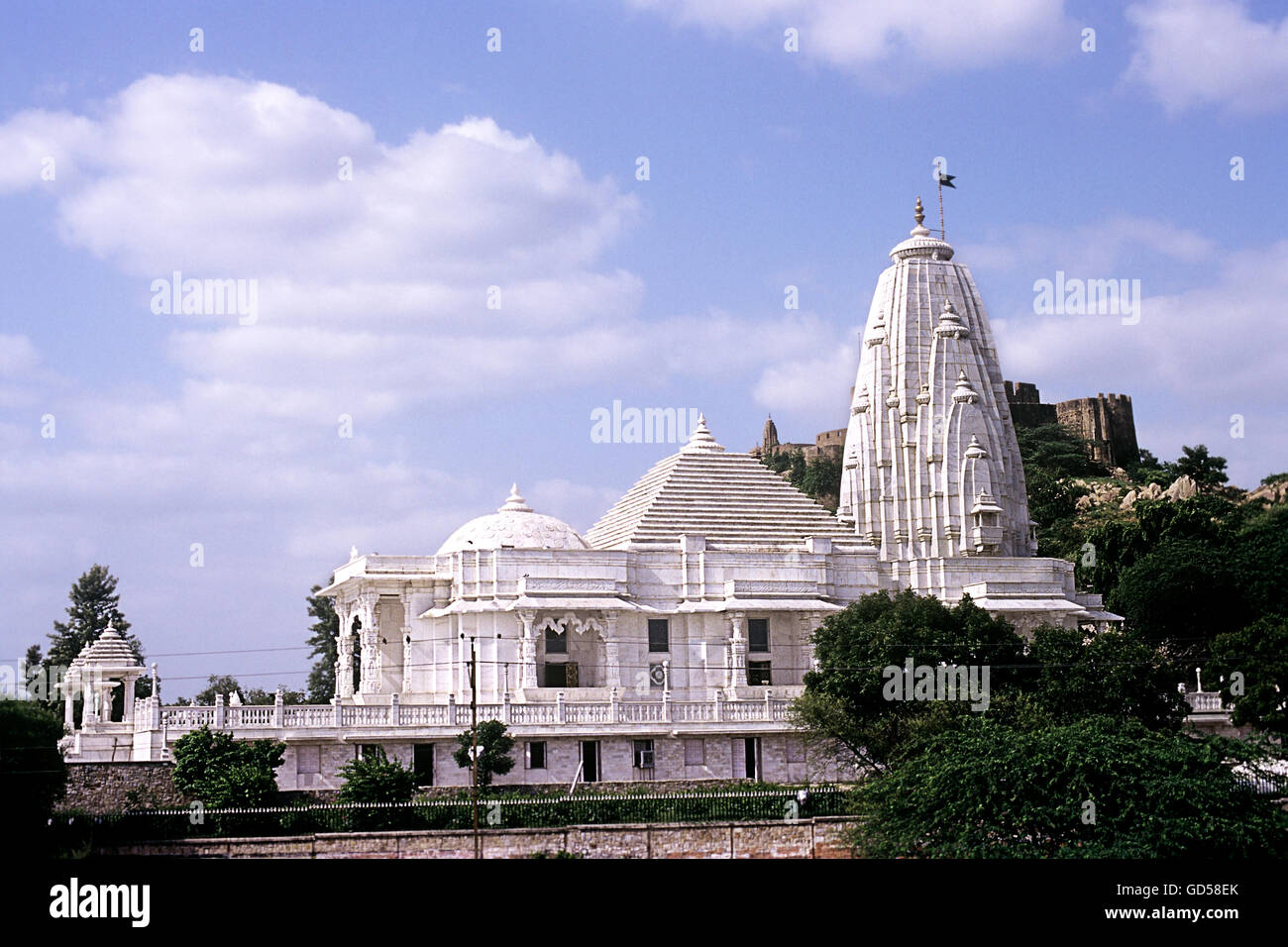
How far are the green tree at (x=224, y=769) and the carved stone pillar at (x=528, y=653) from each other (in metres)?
12.1

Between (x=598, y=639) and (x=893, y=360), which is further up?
(x=893, y=360)

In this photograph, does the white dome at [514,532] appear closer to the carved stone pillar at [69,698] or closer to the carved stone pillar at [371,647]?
the carved stone pillar at [371,647]

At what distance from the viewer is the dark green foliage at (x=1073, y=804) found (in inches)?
1506

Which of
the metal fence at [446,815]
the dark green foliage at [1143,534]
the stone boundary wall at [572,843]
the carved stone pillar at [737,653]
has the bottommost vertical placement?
the stone boundary wall at [572,843]

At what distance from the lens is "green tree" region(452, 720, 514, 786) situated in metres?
50.3

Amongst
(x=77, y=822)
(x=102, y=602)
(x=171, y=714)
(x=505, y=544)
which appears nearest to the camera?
(x=77, y=822)

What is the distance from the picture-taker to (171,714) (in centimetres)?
4906

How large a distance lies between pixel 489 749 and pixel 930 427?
2983cm

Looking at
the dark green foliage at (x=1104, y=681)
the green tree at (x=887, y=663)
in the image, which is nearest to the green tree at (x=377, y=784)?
the green tree at (x=887, y=663)

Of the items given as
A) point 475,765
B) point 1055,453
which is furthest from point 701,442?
point 1055,453

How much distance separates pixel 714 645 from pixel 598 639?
4.26 metres
